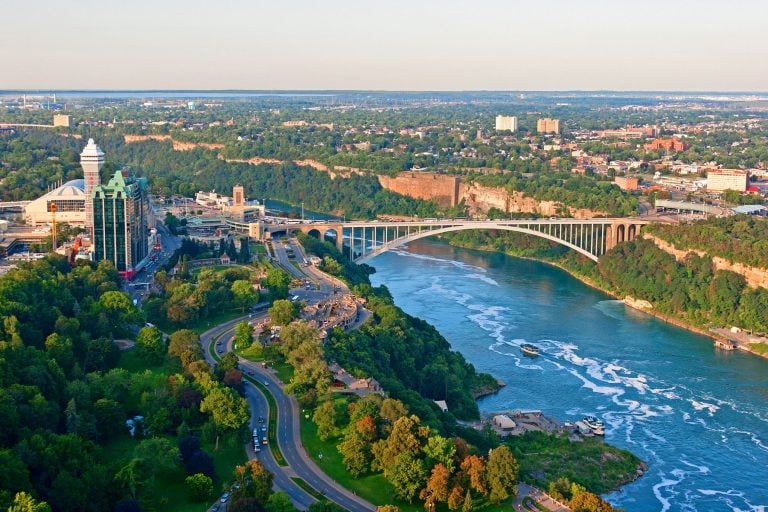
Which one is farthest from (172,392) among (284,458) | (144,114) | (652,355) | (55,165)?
(144,114)

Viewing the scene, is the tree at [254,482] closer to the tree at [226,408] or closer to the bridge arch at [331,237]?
the tree at [226,408]

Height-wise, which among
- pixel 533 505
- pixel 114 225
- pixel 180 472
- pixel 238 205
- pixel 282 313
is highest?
pixel 114 225

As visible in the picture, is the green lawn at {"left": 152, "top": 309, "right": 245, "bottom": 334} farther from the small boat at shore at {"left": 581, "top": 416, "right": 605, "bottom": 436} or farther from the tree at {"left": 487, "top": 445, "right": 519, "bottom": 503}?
the tree at {"left": 487, "top": 445, "right": 519, "bottom": 503}

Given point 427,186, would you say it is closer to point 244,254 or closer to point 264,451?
point 244,254

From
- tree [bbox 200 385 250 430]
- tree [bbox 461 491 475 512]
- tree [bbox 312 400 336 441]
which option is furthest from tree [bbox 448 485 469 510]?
tree [bbox 200 385 250 430]

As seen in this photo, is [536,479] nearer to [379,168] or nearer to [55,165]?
[55,165]

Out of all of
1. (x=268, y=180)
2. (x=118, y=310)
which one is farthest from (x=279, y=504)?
(x=268, y=180)
